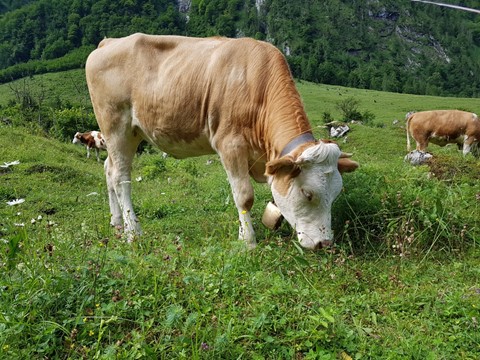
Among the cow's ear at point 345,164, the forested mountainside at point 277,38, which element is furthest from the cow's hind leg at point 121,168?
the forested mountainside at point 277,38

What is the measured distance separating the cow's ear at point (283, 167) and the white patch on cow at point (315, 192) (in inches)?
2.5

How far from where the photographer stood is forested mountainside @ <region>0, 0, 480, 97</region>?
133 metres

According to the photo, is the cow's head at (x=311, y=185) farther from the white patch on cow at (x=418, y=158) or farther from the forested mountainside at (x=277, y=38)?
the forested mountainside at (x=277, y=38)

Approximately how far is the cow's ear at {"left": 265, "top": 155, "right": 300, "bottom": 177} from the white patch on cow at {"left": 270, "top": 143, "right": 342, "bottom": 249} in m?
0.06

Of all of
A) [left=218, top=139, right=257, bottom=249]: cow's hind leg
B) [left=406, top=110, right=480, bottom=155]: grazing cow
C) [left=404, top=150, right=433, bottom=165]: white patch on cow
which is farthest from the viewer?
[left=406, top=110, right=480, bottom=155]: grazing cow

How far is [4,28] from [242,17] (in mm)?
93102

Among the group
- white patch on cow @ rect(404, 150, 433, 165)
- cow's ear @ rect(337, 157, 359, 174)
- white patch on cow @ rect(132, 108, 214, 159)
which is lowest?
white patch on cow @ rect(404, 150, 433, 165)

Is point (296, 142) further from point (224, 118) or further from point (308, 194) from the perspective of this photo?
point (224, 118)

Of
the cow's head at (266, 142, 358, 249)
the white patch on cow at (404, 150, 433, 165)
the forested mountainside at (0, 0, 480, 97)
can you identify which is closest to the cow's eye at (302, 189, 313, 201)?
the cow's head at (266, 142, 358, 249)

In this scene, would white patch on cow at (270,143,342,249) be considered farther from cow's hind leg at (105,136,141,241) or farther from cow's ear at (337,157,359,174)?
cow's hind leg at (105,136,141,241)

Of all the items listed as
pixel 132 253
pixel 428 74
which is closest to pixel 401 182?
pixel 132 253

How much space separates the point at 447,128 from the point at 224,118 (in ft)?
58.1

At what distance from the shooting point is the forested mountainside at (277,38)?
435 ft

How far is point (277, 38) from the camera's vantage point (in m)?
176
